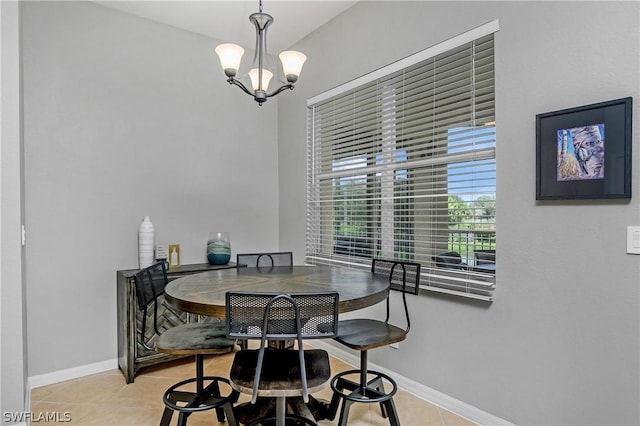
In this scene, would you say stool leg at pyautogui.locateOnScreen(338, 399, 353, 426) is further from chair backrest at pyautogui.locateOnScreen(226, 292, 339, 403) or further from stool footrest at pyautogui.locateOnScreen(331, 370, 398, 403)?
chair backrest at pyautogui.locateOnScreen(226, 292, 339, 403)

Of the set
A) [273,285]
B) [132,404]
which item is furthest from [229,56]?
[132,404]

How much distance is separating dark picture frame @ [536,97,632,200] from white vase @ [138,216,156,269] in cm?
291

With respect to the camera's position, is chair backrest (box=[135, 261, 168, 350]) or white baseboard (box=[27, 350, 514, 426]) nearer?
chair backrest (box=[135, 261, 168, 350])

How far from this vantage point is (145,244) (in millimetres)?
3182

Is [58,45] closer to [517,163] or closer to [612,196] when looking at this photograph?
[517,163]

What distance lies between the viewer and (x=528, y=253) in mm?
2021

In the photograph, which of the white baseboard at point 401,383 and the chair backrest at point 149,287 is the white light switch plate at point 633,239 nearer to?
the white baseboard at point 401,383

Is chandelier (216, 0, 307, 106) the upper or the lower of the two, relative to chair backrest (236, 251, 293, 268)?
upper

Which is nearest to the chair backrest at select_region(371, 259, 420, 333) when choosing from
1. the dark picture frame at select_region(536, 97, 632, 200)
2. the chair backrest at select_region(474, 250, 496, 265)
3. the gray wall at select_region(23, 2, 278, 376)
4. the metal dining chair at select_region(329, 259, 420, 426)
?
the metal dining chair at select_region(329, 259, 420, 426)

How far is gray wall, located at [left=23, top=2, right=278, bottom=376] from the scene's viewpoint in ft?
9.39

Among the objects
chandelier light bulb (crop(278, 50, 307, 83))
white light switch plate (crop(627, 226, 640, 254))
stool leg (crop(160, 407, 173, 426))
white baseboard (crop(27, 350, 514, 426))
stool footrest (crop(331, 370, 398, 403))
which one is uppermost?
chandelier light bulb (crop(278, 50, 307, 83))

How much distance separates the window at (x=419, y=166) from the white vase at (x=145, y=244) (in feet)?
4.93

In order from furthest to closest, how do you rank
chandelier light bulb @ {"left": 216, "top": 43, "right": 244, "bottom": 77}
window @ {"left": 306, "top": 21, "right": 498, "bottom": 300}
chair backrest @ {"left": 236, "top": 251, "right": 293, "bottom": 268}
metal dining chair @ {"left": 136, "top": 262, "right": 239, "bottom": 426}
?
chair backrest @ {"left": 236, "top": 251, "right": 293, "bottom": 268} → window @ {"left": 306, "top": 21, "right": 498, "bottom": 300} → chandelier light bulb @ {"left": 216, "top": 43, "right": 244, "bottom": 77} → metal dining chair @ {"left": 136, "top": 262, "right": 239, "bottom": 426}

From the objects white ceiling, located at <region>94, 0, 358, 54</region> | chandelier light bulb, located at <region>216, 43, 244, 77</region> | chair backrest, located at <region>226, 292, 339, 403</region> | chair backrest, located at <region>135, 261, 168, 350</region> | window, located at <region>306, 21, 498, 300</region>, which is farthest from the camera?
white ceiling, located at <region>94, 0, 358, 54</region>
